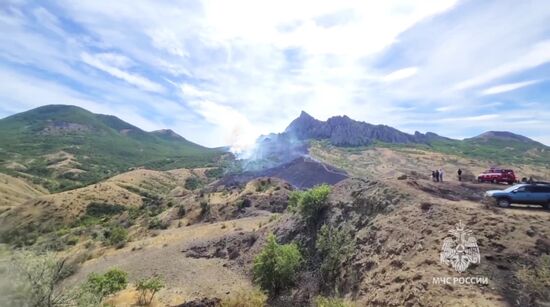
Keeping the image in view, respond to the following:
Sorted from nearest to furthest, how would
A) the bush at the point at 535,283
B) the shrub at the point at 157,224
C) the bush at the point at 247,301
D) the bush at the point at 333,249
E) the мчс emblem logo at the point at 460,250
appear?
the bush at the point at 535,283 → the мчс emblem logo at the point at 460,250 → the bush at the point at 247,301 → the bush at the point at 333,249 → the shrub at the point at 157,224

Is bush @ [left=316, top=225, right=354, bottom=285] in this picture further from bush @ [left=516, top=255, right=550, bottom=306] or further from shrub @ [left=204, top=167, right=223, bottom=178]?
shrub @ [left=204, top=167, right=223, bottom=178]

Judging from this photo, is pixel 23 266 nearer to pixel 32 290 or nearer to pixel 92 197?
pixel 32 290

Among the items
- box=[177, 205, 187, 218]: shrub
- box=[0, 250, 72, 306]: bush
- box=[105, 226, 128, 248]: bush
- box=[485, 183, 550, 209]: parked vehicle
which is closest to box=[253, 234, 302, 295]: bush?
box=[0, 250, 72, 306]: bush

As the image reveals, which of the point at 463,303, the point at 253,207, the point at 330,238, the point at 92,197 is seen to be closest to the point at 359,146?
the point at 92,197

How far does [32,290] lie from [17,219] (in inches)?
3343

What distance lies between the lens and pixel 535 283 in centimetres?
1433

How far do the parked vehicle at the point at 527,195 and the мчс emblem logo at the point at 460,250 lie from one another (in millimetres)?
4889

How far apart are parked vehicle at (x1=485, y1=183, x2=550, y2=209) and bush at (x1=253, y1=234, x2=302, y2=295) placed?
13021mm

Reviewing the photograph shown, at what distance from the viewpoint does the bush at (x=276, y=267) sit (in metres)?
24.6

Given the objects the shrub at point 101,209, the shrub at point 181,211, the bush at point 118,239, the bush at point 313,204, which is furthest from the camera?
the shrub at point 101,209

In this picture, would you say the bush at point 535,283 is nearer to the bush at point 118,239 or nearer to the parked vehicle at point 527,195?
the parked vehicle at point 527,195

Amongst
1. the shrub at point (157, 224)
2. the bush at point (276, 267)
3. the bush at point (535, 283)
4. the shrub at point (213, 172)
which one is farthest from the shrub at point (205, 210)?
the shrub at point (213, 172)

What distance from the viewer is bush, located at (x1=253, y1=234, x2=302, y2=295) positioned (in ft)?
80.6

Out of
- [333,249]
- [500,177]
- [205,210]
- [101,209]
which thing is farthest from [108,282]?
[101,209]
